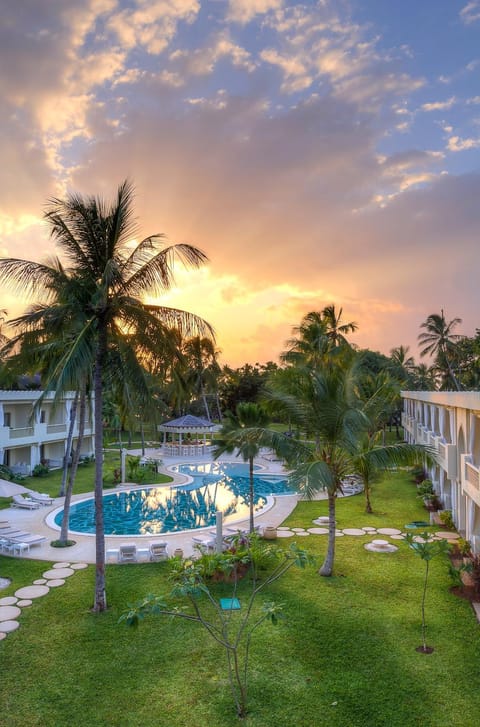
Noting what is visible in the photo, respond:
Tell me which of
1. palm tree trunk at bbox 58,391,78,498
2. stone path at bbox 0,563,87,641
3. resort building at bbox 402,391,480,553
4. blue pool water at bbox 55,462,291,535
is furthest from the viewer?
blue pool water at bbox 55,462,291,535

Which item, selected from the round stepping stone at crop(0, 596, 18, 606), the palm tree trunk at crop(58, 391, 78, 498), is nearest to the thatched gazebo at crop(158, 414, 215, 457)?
the palm tree trunk at crop(58, 391, 78, 498)

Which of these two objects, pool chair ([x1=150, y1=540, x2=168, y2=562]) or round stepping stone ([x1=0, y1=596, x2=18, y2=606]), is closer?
round stepping stone ([x1=0, y1=596, x2=18, y2=606])

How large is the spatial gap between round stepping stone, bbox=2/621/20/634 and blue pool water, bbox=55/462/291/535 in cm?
769

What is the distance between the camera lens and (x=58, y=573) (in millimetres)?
12008

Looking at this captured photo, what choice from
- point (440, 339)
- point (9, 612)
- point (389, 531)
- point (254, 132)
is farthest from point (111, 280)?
point (440, 339)

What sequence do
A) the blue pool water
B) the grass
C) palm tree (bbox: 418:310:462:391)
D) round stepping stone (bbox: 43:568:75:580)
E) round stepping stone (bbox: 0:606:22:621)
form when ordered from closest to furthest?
the grass < round stepping stone (bbox: 0:606:22:621) < round stepping stone (bbox: 43:568:75:580) < the blue pool water < palm tree (bbox: 418:310:462:391)

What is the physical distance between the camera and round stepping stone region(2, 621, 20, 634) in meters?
8.92

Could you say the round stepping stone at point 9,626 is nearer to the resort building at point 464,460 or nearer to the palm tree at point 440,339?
the resort building at point 464,460

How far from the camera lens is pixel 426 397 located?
19938mm

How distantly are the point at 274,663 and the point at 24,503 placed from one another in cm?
1523

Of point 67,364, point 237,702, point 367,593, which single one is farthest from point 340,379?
point 237,702

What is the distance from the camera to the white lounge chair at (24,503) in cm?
1942

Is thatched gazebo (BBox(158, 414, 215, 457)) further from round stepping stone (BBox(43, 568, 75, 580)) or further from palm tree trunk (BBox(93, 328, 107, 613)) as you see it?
palm tree trunk (BBox(93, 328, 107, 613))

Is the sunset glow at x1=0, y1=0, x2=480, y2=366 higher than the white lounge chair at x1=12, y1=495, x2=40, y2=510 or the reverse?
higher
